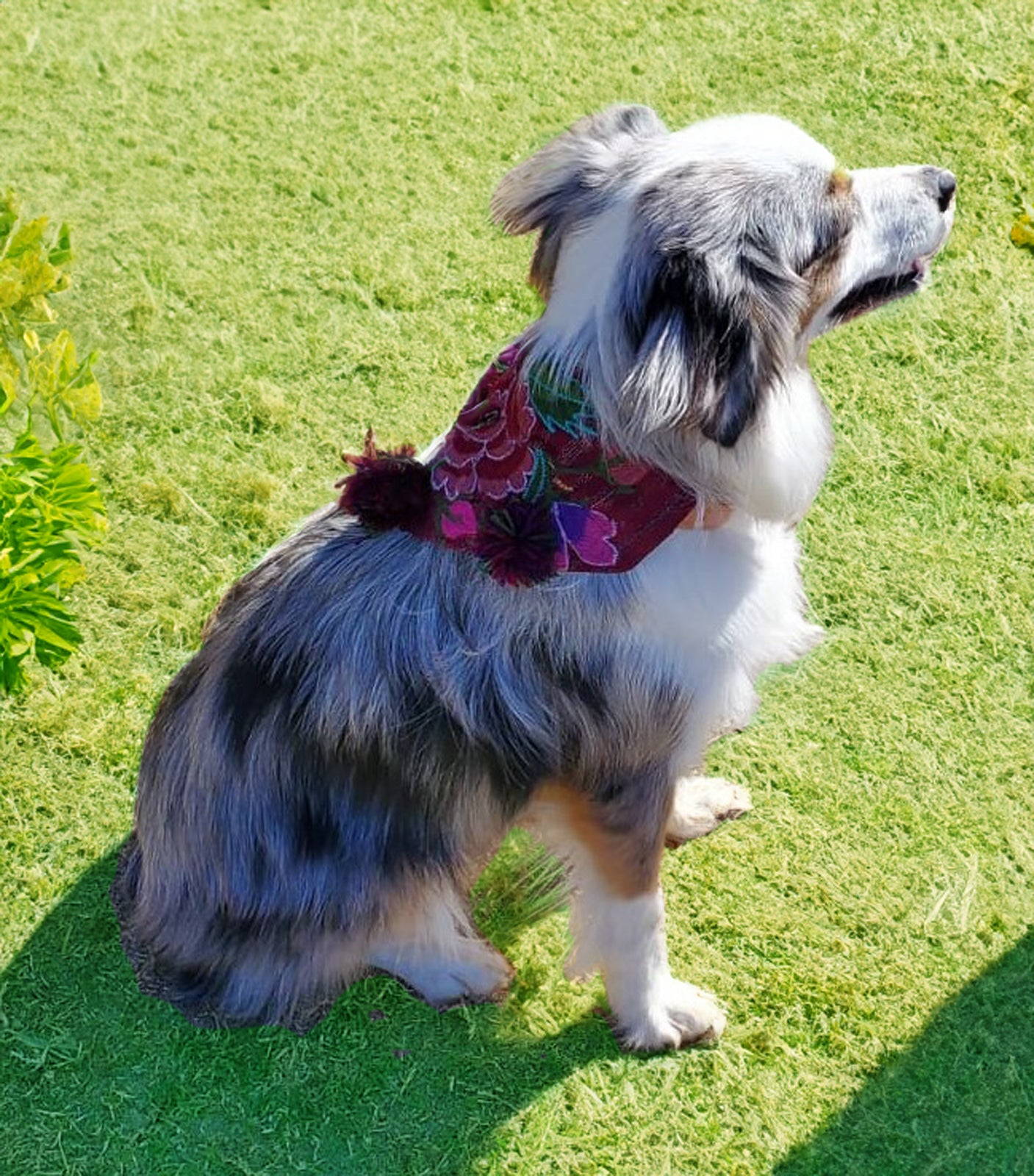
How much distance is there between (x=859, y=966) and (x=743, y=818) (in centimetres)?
46

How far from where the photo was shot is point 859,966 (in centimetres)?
345

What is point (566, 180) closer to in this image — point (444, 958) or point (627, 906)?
point (627, 906)

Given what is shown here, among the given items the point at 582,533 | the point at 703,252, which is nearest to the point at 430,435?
the point at 582,533

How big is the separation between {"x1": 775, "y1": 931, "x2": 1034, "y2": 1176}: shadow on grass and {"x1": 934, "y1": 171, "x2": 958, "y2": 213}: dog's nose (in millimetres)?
1784

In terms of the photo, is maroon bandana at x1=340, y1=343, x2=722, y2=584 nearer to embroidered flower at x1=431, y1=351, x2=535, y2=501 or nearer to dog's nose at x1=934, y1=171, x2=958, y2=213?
embroidered flower at x1=431, y1=351, x2=535, y2=501

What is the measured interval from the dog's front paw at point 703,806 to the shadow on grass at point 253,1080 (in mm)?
526

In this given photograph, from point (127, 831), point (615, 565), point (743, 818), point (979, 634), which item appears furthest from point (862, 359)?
point (127, 831)

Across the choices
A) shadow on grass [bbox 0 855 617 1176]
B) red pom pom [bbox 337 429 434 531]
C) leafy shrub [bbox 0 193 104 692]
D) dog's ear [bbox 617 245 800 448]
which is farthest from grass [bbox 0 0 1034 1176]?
dog's ear [bbox 617 245 800 448]

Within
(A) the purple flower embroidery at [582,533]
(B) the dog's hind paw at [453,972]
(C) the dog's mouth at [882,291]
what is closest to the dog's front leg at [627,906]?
(B) the dog's hind paw at [453,972]

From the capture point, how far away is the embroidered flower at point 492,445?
2520 millimetres

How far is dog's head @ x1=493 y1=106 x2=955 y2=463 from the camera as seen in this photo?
87.6 inches

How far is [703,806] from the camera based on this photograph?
3.65 m

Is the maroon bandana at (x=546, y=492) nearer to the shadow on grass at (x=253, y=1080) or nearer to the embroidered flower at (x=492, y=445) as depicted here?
the embroidered flower at (x=492, y=445)

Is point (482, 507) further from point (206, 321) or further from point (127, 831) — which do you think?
point (206, 321)
